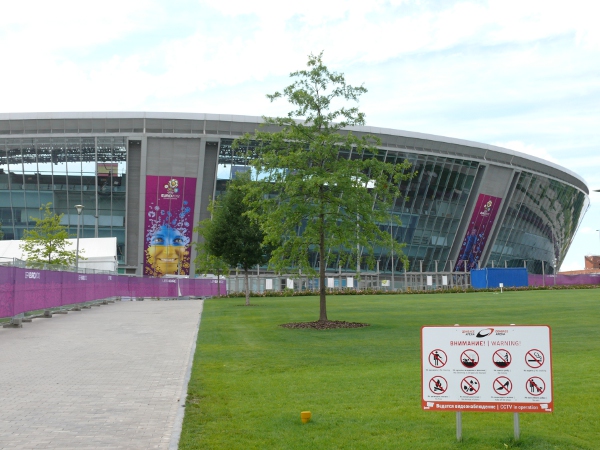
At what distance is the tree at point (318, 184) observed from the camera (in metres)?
22.4

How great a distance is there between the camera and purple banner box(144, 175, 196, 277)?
219ft

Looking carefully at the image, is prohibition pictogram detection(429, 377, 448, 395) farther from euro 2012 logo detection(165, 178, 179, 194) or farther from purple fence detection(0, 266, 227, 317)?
euro 2012 logo detection(165, 178, 179, 194)

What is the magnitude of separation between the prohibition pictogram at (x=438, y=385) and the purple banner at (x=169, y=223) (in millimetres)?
60926

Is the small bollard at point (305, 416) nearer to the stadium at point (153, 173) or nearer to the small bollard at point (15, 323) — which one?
the small bollard at point (15, 323)

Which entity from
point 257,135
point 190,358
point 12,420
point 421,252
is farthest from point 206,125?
point 12,420

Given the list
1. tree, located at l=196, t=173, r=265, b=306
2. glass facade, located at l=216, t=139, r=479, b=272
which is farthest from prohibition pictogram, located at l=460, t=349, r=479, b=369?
glass facade, located at l=216, t=139, r=479, b=272

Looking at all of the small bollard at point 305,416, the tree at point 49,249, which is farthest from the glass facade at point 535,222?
the small bollard at point 305,416

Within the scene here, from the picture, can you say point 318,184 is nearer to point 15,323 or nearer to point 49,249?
point 15,323

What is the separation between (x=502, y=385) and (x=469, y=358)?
1.20ft

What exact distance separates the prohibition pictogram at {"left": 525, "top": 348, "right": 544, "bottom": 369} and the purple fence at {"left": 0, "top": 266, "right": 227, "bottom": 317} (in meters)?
17.5

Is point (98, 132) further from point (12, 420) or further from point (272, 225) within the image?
point (12, 420)

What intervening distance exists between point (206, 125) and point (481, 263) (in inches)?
1429

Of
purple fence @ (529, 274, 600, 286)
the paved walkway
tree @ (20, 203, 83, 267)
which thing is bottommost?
the paved walkway

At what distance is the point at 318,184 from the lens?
2161 cm
